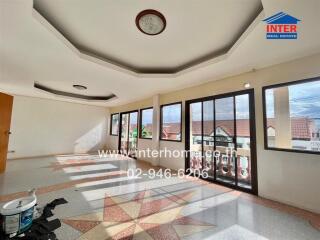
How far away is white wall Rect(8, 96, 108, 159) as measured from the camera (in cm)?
668

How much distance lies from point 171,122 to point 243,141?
2.53 m

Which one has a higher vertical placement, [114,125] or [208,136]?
[114,125]

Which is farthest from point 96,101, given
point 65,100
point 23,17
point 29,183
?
point 23,17

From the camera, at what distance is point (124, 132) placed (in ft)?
27.6

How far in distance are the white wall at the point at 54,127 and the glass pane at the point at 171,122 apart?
4777mm

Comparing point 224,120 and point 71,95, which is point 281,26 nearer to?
point 224,120

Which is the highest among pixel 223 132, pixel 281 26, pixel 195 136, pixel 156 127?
pixel 281 26

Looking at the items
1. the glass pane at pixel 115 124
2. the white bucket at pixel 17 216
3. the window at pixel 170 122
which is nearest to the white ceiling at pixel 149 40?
the window at pixel 170 122

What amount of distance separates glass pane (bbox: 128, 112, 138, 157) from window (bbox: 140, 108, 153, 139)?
1.51 feet

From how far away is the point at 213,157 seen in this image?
4230 mm

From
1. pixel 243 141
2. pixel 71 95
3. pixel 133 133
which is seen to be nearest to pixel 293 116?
pixel 243 141

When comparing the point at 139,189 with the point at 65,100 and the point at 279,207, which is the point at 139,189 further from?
the point at 65,100

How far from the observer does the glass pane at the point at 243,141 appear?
11.9ft

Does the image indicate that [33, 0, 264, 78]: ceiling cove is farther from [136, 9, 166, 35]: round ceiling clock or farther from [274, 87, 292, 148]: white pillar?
[274, 87, 292, 148]: white pillar
